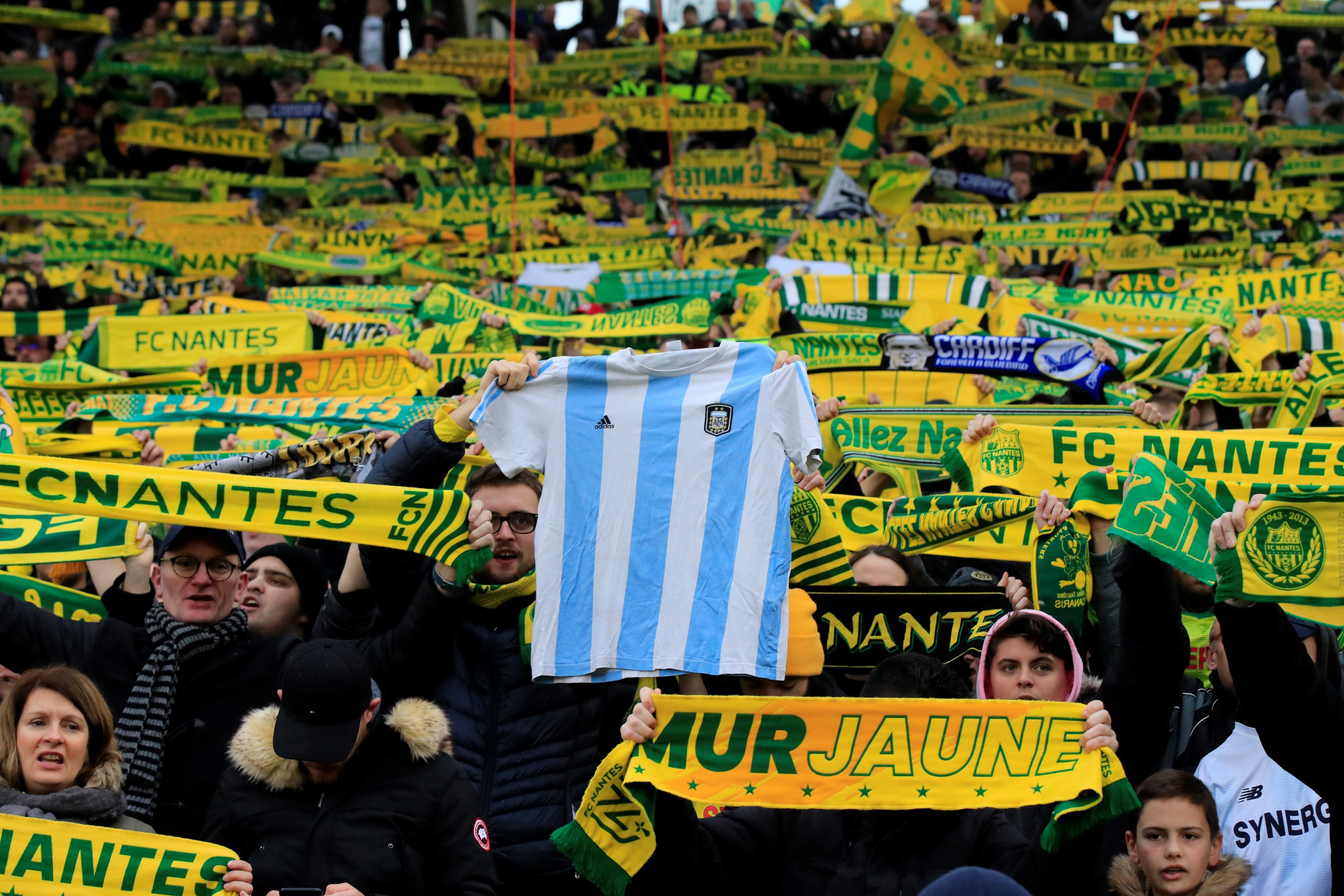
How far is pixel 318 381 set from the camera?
824 cm

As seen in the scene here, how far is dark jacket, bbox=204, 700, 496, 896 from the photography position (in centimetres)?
371

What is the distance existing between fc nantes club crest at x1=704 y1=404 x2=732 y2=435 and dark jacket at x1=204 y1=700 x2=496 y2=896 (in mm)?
1356

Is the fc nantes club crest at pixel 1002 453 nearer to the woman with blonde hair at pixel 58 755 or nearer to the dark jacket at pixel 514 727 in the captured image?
the dark jacket at pixel 514 727

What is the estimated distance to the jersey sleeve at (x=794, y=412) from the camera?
185 inches

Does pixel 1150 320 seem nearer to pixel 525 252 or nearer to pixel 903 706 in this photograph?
pixel 525 252

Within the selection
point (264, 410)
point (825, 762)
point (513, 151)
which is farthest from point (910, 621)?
point (513, 151)

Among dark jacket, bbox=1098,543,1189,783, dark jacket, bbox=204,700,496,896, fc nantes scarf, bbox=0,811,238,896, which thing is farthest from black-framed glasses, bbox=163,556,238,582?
dark jacket, bbox=1098,543,1189,783

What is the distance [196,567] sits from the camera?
4605 millimetres

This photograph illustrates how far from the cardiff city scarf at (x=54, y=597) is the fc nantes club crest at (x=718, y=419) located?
82.6 inches

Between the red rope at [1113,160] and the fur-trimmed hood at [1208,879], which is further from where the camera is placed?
the red rope at [1113,160]

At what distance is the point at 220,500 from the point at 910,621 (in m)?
2.12

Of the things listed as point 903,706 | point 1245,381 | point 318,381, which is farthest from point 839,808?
point 318,381

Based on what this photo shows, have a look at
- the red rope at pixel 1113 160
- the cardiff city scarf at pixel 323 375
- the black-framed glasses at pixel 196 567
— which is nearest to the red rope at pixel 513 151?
the red rope at pixel 1113 160

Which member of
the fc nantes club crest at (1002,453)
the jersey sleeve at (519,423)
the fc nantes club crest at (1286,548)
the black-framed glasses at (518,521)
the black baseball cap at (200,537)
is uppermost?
the jersey sleeve at (519,423)
